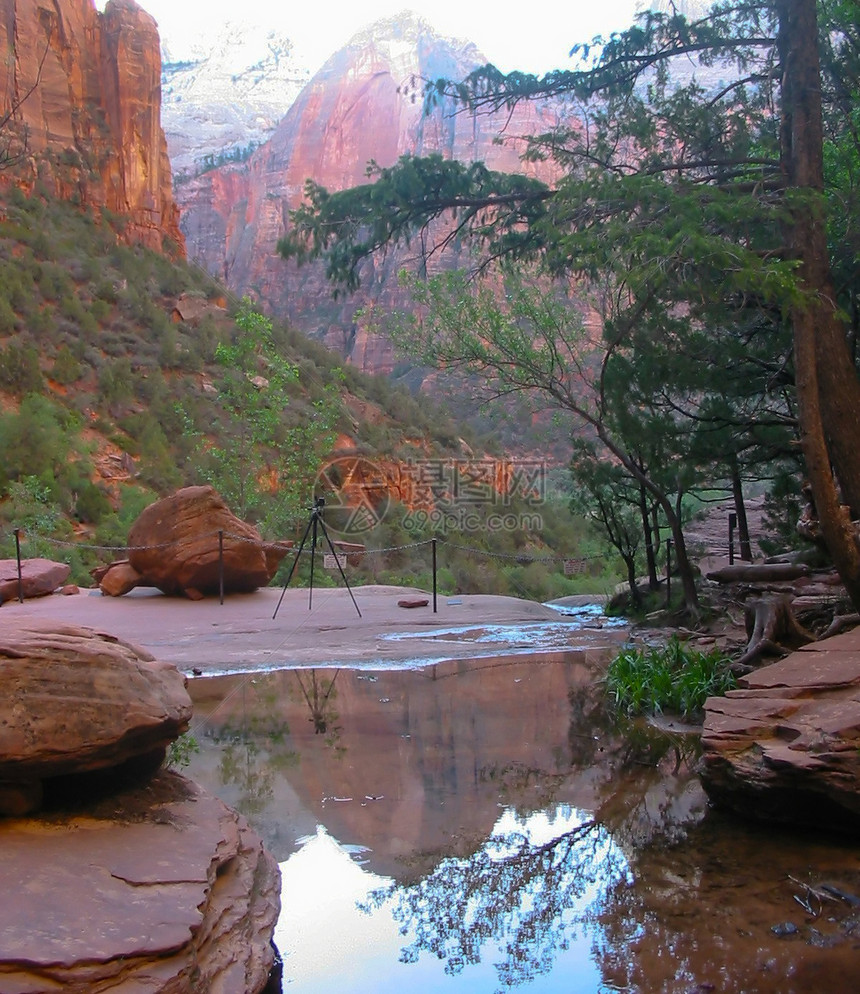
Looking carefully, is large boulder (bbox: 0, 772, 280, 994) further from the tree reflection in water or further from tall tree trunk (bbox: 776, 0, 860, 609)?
tall tree trunk (bbox: 776, 0, 860, 609)

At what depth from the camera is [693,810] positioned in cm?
547

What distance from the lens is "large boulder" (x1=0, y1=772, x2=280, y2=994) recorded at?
3008mm

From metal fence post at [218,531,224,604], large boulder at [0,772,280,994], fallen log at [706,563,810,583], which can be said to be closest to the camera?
large boulder at [0,772,280,994]

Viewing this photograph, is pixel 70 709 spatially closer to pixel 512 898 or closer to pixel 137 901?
pixel 137 901

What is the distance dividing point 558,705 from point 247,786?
10.4 feet

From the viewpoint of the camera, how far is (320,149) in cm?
9312

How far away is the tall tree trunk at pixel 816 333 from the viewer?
22.4ft

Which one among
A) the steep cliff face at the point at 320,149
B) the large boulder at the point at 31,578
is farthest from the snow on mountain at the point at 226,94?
the large boulder at the point at 31,578

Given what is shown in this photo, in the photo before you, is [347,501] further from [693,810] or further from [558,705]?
[693,810]

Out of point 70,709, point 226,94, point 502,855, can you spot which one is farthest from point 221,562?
point 226,94

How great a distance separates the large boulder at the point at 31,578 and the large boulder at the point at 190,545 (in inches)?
31.5

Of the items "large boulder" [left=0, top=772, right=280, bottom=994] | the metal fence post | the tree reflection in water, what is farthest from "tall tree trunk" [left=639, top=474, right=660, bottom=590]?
"large boulder" [left=0, top=772, right=280, bottom=994]

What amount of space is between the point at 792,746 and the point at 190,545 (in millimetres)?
11168

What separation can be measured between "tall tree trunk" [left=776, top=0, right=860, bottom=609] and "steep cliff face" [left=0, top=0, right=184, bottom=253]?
3146 centimetres
